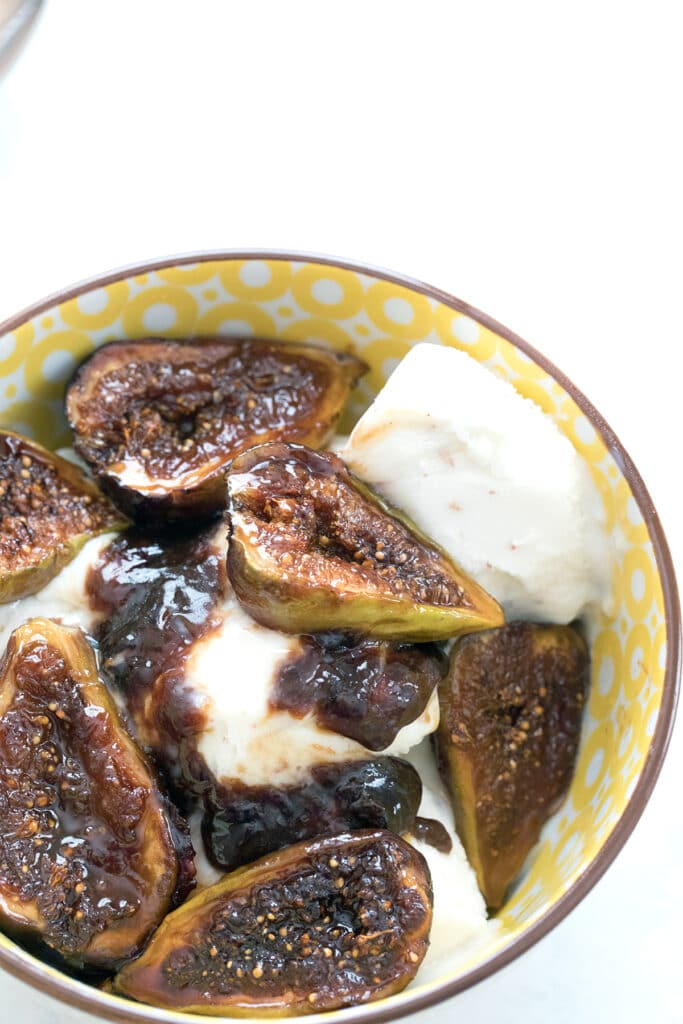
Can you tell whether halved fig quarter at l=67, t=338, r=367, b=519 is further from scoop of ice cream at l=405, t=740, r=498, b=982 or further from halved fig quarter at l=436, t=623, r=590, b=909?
scoop of ice cream at l=405, t=740, r=498, b=982

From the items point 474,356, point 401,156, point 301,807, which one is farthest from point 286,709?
point 401,156

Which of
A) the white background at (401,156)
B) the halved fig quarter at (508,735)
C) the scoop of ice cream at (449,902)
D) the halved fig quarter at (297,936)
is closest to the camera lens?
the halved fig quarter at (297,936)

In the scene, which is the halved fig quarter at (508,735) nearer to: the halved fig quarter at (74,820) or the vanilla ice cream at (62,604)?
the halved fig quarter at (74,820)

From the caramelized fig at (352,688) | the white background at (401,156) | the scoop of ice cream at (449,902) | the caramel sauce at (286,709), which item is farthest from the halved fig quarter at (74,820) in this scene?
the white background at (401,156)

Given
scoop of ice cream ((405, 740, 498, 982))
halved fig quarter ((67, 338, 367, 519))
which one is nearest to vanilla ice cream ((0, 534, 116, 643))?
halved fig quarter ((67, 338, 367, 519))

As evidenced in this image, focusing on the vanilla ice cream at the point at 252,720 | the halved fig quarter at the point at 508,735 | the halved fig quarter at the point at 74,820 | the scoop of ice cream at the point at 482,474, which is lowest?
the halved fig quarter at the point at 74,820
